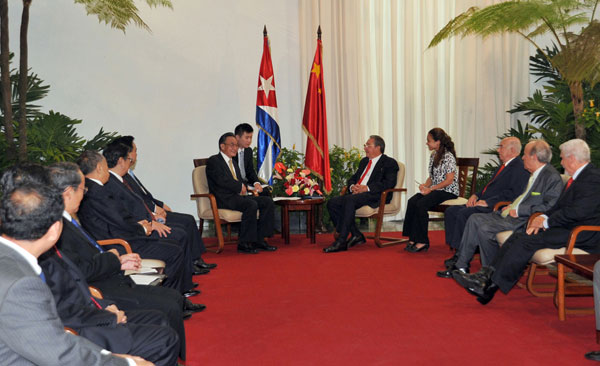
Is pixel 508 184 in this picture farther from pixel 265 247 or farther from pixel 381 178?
pixel 265 247

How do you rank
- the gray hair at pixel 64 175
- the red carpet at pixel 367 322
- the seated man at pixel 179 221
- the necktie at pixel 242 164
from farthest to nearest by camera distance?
the necktie at pixel 242 164 < the seated man at pixel 179 221 < the red carpet at pixel 367 322 < the gray hair at pixel 64 175

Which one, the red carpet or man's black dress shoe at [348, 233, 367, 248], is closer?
the red carpet

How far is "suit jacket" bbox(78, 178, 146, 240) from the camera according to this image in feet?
13.7

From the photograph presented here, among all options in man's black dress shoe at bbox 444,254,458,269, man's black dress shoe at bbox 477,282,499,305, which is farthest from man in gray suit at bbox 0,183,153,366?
man's black dress shoe at bbox 444,254,458,269

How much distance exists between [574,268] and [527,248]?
0.71m

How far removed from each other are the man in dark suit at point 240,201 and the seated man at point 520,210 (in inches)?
88.1

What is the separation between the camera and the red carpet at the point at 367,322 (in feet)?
11.6

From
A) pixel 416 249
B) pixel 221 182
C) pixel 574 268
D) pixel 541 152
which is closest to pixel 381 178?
pixel 416 249

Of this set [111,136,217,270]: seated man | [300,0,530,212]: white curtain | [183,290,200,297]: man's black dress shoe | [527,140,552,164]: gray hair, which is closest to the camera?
[183,290,200,297]: man's black dress shoe

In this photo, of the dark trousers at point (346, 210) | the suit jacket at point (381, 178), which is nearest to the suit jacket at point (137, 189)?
the dark trousers at point (346, 210)

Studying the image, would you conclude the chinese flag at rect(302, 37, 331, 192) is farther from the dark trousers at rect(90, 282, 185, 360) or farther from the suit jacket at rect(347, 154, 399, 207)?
the dark trousers at rect(90, 282, 185, 360)

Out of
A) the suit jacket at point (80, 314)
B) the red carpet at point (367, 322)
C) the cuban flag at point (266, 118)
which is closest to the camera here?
the suit jacket at point (80, 314)

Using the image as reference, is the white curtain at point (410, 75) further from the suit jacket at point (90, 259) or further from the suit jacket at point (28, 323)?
the suit jacket at point (28, 323)

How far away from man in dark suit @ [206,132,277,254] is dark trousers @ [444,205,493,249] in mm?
1993
